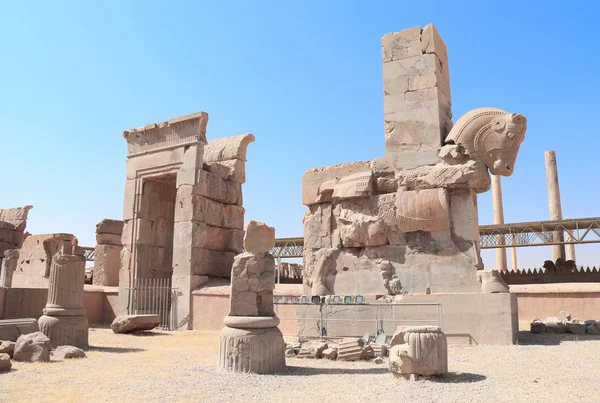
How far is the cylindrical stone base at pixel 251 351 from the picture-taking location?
5738 millimetres

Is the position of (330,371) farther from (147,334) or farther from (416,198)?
(147,334)

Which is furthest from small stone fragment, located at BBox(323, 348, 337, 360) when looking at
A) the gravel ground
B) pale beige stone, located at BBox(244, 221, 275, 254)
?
pale beige stone, located at BBox(244, 221, 275, 254)

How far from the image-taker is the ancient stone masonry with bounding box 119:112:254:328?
13.1 m

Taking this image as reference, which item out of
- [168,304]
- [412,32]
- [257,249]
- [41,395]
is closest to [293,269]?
[168,304]

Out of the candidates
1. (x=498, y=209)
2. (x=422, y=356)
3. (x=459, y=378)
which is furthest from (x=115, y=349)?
(x=498, y=209)

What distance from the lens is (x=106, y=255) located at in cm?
1670

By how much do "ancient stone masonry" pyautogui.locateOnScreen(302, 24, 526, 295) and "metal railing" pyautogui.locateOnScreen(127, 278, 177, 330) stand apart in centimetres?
577

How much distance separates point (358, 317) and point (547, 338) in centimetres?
306

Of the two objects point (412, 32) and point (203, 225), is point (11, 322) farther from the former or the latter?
point (412, 32)

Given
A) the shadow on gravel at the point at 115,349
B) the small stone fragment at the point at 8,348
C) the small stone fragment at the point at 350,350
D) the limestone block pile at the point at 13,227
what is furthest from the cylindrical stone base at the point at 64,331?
the limestone block pile at the point at 13,227

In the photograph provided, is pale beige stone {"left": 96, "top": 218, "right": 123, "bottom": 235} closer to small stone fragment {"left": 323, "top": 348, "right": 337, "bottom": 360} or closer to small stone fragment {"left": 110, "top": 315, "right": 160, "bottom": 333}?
Answer: small stone fragment {"left": 110, "top": 315, "right": 160, "bottom": 333}

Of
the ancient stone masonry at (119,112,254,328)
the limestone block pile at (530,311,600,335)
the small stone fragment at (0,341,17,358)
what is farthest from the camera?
the ancient stone masonry at (119,112,254,328)

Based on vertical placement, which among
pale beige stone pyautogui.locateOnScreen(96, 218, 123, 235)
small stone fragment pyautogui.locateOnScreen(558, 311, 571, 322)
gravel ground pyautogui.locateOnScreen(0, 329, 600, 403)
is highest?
pale beige stone pyautogui.locateOnScreen(96, 218, 123, 235)

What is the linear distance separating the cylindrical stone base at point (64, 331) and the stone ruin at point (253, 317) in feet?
11.9
